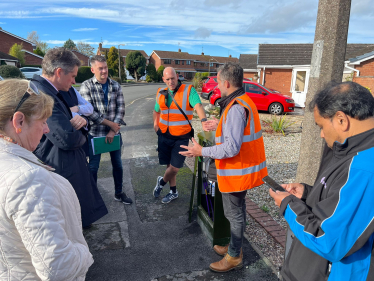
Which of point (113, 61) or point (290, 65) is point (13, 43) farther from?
point (290, 65)

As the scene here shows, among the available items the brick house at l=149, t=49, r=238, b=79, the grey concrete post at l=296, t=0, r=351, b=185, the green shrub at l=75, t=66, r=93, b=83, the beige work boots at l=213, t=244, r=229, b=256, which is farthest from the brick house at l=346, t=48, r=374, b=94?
the brick house at l=149, t=49, r=238, b=79

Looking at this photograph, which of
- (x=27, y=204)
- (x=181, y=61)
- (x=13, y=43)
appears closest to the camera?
(x=27, y=204)

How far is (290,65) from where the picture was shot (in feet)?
67.2

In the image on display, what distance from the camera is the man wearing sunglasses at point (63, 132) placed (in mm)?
2508

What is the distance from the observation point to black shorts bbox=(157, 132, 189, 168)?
3.96 meters

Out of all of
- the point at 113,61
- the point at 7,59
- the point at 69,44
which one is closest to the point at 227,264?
the point at 7,59

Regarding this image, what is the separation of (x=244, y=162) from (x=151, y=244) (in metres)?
1.59

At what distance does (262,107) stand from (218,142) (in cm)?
1206

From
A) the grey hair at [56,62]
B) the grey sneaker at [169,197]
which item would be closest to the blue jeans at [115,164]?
the grey sneaker at [169,197]

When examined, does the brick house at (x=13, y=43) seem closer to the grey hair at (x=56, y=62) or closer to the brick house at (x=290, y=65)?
the brick house at (x=290, y=65)

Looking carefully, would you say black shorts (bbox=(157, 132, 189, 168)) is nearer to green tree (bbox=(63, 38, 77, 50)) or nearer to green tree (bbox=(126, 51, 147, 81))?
green tree (bbox=(126, 51, 147, 81))

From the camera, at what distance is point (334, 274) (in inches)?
53.3

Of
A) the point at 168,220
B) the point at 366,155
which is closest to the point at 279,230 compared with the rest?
the point at 168,220

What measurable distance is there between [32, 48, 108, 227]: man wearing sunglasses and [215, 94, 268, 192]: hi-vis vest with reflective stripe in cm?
137
